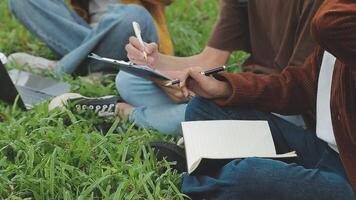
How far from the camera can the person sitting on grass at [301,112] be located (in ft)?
6.02

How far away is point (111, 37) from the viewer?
3.29m

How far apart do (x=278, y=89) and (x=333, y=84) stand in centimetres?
27

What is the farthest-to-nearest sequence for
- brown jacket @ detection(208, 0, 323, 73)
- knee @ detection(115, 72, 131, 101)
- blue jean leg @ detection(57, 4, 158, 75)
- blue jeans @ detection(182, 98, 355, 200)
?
blue jean leg @ detection(57, 4, 158, 75), knee @ detection(115, 72, 131, 101), brown jacket @ detection(208, 0, 323, 73), blue jeans @ detection(182, 98, 355, 200)

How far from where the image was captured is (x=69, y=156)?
2373 millimetres

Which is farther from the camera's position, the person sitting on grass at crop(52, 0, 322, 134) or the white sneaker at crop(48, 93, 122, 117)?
the white sneaker at crop(48, 93, 122, 117)

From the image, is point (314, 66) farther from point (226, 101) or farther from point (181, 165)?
point (181, 165)

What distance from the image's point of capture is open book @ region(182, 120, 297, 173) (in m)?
2.16

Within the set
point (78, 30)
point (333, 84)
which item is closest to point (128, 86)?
point (78, 30)

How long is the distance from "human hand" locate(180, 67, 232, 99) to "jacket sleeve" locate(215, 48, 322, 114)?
22 mm

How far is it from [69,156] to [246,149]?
56 centimetres

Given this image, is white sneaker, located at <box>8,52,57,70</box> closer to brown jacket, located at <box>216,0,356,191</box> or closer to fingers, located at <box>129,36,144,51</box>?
fingers, located at <box>129,36,144,51</box>

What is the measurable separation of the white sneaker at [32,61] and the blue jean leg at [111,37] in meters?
0.11

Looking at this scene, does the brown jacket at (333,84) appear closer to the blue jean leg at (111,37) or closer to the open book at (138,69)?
the open book at (138,69)

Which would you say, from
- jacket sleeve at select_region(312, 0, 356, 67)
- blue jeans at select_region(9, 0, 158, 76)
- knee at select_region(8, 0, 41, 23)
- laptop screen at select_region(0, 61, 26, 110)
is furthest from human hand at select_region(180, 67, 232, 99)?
knee at select_region(8, 0, 41, 23)
